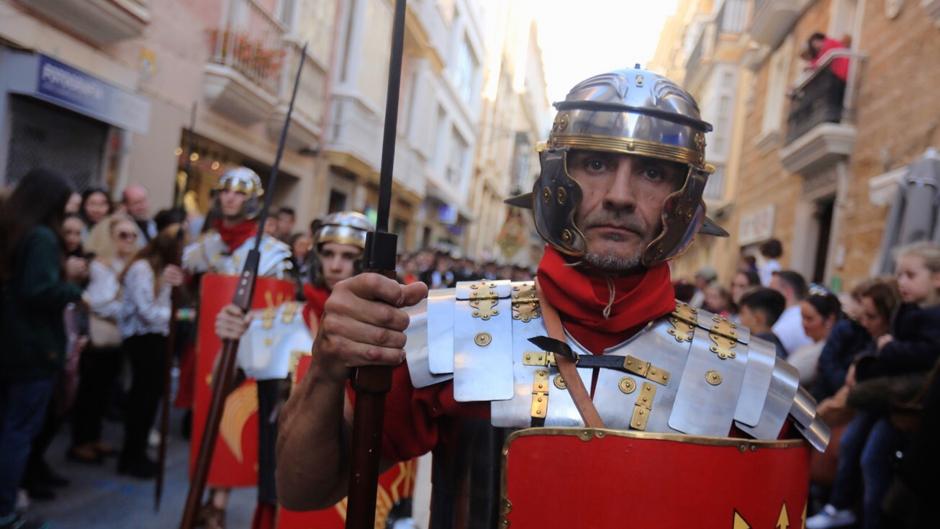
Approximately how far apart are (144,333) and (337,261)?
7.90ft

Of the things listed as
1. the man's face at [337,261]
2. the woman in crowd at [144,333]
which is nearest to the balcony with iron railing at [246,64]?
the woman in crowd at [144,333]

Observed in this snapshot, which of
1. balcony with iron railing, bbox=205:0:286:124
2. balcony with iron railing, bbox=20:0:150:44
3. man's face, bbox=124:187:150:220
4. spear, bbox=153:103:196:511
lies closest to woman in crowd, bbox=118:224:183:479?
spear, bbox=153:103:196:511

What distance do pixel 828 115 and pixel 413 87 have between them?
1105 cm

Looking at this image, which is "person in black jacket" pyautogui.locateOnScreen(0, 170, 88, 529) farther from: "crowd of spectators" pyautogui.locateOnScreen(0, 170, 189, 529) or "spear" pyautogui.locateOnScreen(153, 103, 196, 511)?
"spear" pyautogui.locateOnScreen(153, 103, 196, 511)

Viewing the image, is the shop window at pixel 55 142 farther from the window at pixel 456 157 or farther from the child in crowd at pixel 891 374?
the window at pixel 456 157

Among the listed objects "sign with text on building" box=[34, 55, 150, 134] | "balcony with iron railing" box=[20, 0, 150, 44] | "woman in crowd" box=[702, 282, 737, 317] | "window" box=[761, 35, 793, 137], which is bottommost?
Result: "woman in crowd" box=[702, 282, 737, 317]

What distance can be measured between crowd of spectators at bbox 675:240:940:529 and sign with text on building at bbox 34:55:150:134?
5.55m

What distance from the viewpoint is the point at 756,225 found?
44.7ft

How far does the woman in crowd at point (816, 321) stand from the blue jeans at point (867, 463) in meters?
0.57

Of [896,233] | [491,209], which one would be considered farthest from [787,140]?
[491,209]

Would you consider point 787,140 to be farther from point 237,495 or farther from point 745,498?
point 745,498

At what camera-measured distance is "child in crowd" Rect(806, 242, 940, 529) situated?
344 cm

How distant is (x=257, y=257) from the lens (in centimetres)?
308

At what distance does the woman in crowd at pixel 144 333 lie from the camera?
491cm
